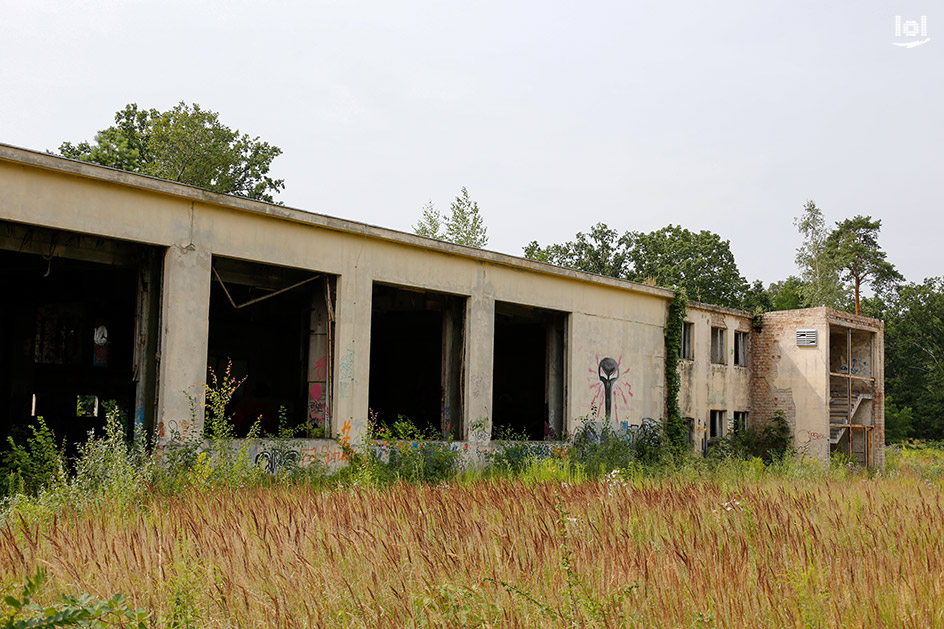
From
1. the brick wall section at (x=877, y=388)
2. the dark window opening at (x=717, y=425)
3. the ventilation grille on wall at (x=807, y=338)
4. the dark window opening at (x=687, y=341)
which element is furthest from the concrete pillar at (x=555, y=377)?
the brick wall section at (x=877, y=388)

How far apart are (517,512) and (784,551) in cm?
244

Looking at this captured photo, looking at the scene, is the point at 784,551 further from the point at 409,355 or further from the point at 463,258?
the point at 409,355

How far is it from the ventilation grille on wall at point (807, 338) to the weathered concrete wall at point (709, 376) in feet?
5.06

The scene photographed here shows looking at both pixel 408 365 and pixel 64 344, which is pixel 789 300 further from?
pixel 64 344

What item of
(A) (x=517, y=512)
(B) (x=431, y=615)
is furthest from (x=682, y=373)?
(B) (x=431, y=615)

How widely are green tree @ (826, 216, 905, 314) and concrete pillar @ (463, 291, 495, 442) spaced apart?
4662 cm

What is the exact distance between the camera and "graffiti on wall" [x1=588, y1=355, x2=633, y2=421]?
61.9 feet

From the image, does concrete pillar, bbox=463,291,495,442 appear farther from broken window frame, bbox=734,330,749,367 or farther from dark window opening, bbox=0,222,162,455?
broken window frame, bbox=734,330,749,367

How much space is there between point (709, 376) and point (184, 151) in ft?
94.8

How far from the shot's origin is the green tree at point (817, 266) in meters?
49.2

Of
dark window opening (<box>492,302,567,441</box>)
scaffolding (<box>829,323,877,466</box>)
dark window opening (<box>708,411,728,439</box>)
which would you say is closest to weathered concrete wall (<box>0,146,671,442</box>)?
dark window opening (<box>708,411,728,439</box>)

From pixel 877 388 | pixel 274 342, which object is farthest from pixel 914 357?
pixel 274 342

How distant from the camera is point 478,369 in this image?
54.0 ft

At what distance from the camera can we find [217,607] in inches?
202
